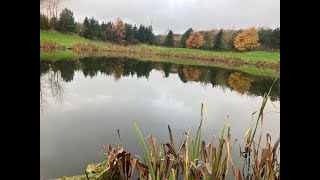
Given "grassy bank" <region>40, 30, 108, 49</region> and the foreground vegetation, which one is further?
"grassy bank" <region>40, 30, 108, 49</region>

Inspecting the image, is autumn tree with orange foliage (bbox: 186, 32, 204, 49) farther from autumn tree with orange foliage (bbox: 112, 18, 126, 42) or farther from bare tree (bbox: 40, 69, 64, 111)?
bare tree (bbox: 40, 69, 64, 111)

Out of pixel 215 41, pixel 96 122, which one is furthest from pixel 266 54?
pixel 96 122

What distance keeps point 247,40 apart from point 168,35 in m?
9.80

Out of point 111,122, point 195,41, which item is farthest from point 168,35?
point 111,122

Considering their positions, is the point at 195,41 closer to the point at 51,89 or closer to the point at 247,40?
the point at 247,40

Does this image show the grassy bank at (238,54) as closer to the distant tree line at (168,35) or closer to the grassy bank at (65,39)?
the distant tree line at (168,35)

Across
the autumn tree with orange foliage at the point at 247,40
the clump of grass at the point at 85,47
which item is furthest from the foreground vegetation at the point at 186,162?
the clump of grass at the point at 85,47

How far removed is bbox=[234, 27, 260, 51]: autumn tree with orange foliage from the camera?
3247 cm

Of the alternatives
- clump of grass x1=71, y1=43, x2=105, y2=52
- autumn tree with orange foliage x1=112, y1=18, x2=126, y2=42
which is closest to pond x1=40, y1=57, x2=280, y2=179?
clump of grass x1=71, y1=43, x2=105, y2=52

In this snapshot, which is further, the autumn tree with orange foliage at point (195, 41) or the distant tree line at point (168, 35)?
the autumn tree with orange foliage at point (195, 41)

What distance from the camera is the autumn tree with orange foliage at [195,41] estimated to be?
1425 inches
